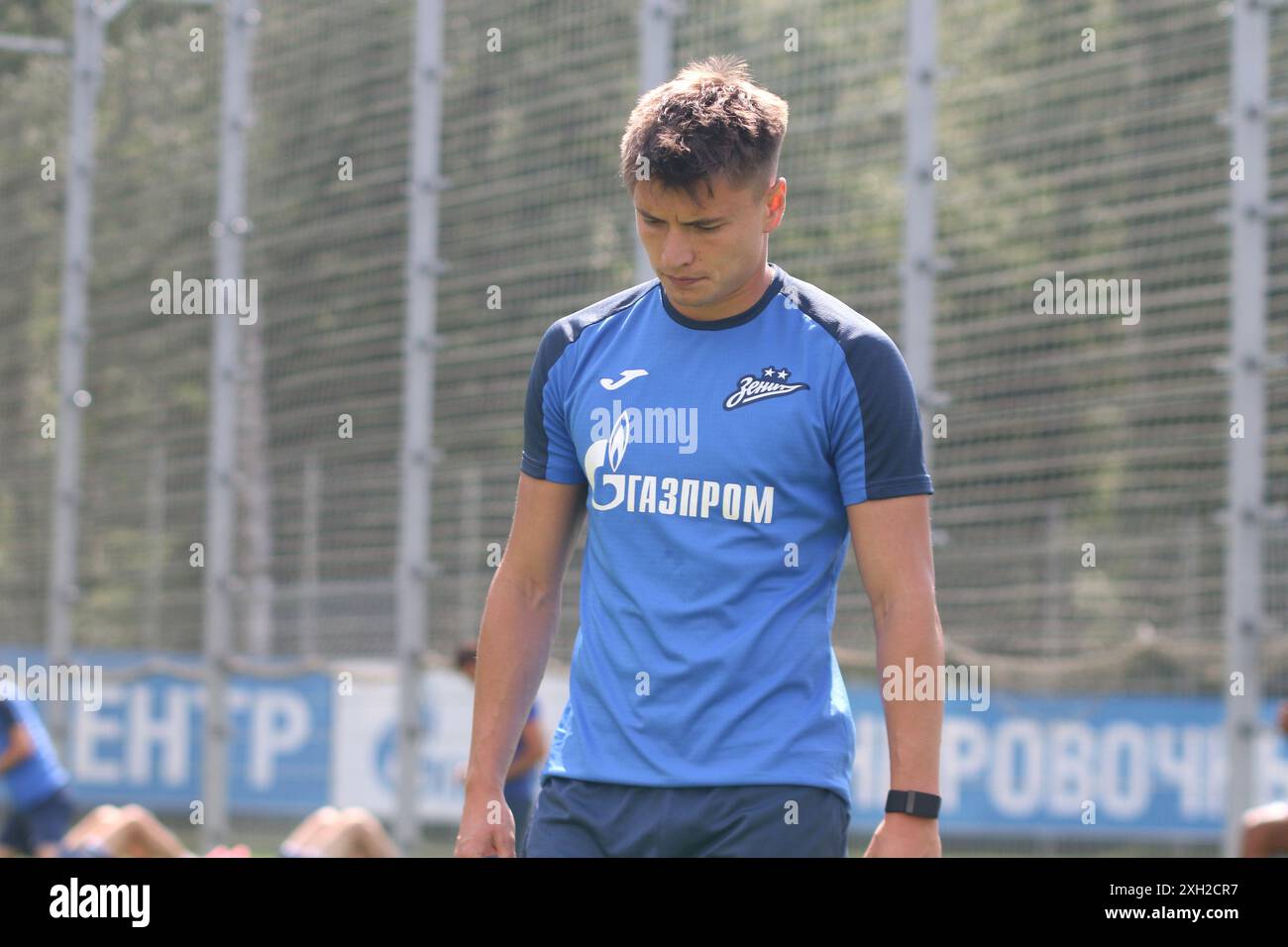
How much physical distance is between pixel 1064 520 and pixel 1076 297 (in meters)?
1.12

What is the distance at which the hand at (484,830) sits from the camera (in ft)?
10.3

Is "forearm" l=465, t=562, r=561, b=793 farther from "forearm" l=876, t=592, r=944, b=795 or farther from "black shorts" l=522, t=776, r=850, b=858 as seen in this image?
"forearm" l=876, t=592, r=944, b=795

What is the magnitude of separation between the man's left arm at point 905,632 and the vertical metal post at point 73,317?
Result: 8923mm

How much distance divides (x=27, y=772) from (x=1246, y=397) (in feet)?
18.3

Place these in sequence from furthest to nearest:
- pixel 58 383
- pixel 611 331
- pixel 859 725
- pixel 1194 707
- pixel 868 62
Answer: pixel 58 383 → pixel 859 725 → pixel 1194 707 → pixel 868 62 → pixel 611 331

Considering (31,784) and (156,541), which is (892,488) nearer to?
(31,784)

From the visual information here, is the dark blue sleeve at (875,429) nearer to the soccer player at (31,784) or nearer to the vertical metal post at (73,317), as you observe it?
the soccer player at (31,784)

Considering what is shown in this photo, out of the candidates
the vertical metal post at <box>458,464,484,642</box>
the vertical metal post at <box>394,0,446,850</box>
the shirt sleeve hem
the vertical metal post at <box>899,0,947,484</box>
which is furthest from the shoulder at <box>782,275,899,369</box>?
the vertical metal post at <box>394,0,446,850</box>

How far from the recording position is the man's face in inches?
119

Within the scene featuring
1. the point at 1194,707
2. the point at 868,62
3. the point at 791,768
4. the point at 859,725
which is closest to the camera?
the point at 791,768

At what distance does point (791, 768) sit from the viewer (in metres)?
2.98

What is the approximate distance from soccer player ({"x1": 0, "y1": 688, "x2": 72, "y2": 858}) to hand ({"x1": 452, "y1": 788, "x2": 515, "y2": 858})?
253 inches

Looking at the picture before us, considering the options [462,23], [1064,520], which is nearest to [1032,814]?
[1064,520]

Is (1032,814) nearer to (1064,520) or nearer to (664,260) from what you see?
(1064,520)
